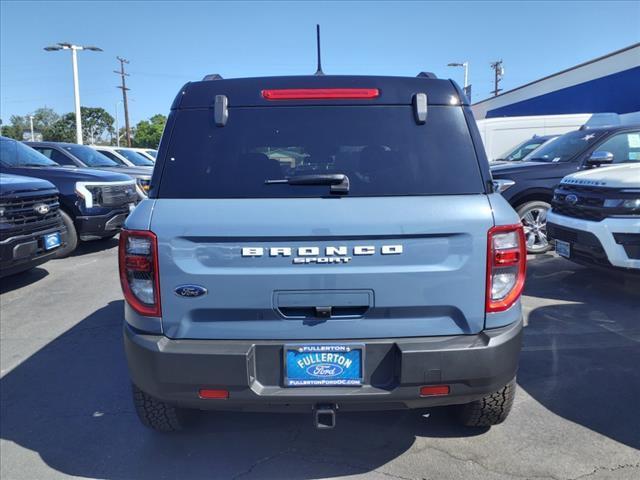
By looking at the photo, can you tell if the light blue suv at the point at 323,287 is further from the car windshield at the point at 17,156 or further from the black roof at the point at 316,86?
the car windshield at the point at 17,156

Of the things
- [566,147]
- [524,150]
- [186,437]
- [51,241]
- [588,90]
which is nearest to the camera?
[186,437]

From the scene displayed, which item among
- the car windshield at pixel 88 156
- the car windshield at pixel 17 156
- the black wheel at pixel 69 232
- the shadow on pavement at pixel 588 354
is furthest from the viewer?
the car windshield at pixel 88 156

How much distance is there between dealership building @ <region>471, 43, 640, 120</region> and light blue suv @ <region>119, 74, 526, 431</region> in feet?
60.0

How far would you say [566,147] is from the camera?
8.04 m

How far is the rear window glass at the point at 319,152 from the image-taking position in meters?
2.43

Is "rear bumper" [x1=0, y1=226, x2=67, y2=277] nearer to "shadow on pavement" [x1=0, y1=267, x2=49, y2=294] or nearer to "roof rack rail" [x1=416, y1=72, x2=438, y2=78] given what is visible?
"shadow on pavement" [x1=0, y1=267, x2=49, y2=294]

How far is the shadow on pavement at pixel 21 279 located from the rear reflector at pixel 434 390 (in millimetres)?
6144

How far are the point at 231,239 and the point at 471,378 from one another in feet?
4.18

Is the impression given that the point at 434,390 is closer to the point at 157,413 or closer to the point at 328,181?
the point at 328,181

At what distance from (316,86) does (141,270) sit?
49.8 inches

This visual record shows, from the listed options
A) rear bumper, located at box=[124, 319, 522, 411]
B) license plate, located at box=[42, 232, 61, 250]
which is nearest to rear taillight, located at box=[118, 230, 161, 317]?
rear bumper, located at box=[124, 319, 522, 411]

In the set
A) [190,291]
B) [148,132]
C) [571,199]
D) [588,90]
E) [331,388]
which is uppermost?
[148,132]

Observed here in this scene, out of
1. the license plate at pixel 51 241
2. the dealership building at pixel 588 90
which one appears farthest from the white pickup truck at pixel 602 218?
the dealership building at pixel 588 90

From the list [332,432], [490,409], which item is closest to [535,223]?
[490,409]
